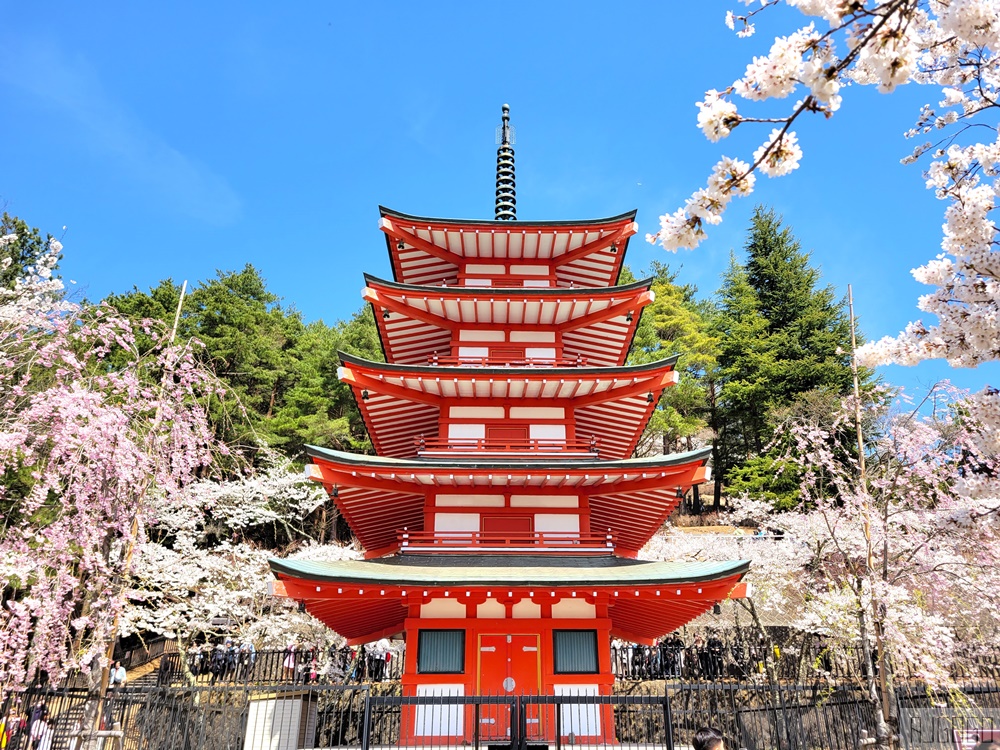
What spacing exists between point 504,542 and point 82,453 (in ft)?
32.4

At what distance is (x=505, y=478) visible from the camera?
15.2 m

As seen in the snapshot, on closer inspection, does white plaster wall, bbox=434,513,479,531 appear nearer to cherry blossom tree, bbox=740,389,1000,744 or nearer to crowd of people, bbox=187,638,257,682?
cherry blossom tree, bbox=740,389,1000,744

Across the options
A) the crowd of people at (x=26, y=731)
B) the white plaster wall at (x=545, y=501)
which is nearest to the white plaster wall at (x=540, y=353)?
the white plaster wall at (x=545, y=501)

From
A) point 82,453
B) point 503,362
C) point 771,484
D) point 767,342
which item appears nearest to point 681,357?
point 767,342

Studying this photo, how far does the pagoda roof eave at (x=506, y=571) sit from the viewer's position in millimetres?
12930

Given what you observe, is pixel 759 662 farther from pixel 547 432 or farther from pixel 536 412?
pixel 536 412

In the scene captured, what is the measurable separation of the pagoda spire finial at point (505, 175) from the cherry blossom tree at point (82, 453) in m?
11.1

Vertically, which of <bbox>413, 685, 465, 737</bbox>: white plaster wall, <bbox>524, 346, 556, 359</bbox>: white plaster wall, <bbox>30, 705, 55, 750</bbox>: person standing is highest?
<bbox>524, 346, 556, 359</bbox>: white plaster wall

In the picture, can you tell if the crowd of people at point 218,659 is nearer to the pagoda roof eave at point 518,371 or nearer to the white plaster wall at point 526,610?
the white plaster wall at point 526,610

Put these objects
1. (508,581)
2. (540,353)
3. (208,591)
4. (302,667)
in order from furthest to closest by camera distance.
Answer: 1. (208,591)
2. (302,667)
3. (540,353)
4. (508,581)

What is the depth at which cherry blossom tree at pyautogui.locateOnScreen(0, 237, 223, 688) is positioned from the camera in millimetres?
13359

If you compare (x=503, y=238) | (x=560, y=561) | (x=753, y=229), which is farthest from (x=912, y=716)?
(x=753, y=229)

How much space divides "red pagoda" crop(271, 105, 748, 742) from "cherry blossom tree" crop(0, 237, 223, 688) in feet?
12.1

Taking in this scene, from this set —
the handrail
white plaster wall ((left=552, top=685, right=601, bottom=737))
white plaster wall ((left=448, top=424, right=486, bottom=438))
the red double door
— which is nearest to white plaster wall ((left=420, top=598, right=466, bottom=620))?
the red double door
